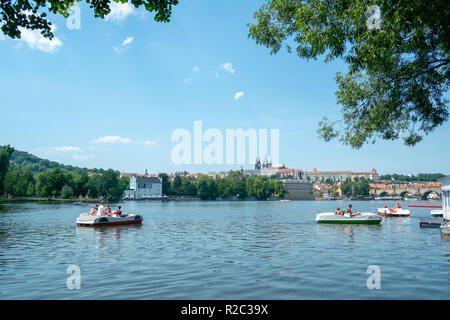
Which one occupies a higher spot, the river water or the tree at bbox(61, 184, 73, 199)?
the tree at bbox(61, 184, 73, 199)

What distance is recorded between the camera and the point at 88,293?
11508 mm

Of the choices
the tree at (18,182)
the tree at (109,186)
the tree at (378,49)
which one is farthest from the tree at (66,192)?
the tree at (378,49)

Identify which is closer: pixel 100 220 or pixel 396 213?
pixel 100 220

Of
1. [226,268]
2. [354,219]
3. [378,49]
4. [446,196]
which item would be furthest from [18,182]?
[378,49]

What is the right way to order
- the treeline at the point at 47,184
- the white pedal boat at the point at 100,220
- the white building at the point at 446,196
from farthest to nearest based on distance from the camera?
the treeline at the point at 47,184, the white building at the point at 446,196, the white pedal boat at the point at 100,220

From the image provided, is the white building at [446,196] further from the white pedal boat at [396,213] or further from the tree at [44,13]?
the tree at [44,13]

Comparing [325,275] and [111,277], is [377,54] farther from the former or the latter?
[111,277]

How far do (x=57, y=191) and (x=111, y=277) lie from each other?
12623 cm

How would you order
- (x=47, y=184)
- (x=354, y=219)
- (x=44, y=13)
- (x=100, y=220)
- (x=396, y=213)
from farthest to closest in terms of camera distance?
(x=47, y=184) < (x=396, y=213) < (x=354, y=219) < (x=100, y=220) < (x=44, y=13)

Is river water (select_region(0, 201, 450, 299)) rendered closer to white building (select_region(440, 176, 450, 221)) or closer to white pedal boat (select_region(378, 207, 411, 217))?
white building (select_region(440, 176, 450, 221))

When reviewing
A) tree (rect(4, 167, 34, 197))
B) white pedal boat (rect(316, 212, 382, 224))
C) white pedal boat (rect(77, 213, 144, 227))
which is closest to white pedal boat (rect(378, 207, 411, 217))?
white pedal boat (rect(316, 212, 382, 224))

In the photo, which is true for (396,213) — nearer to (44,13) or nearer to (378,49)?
(378,49)

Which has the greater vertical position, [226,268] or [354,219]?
[226,268]
